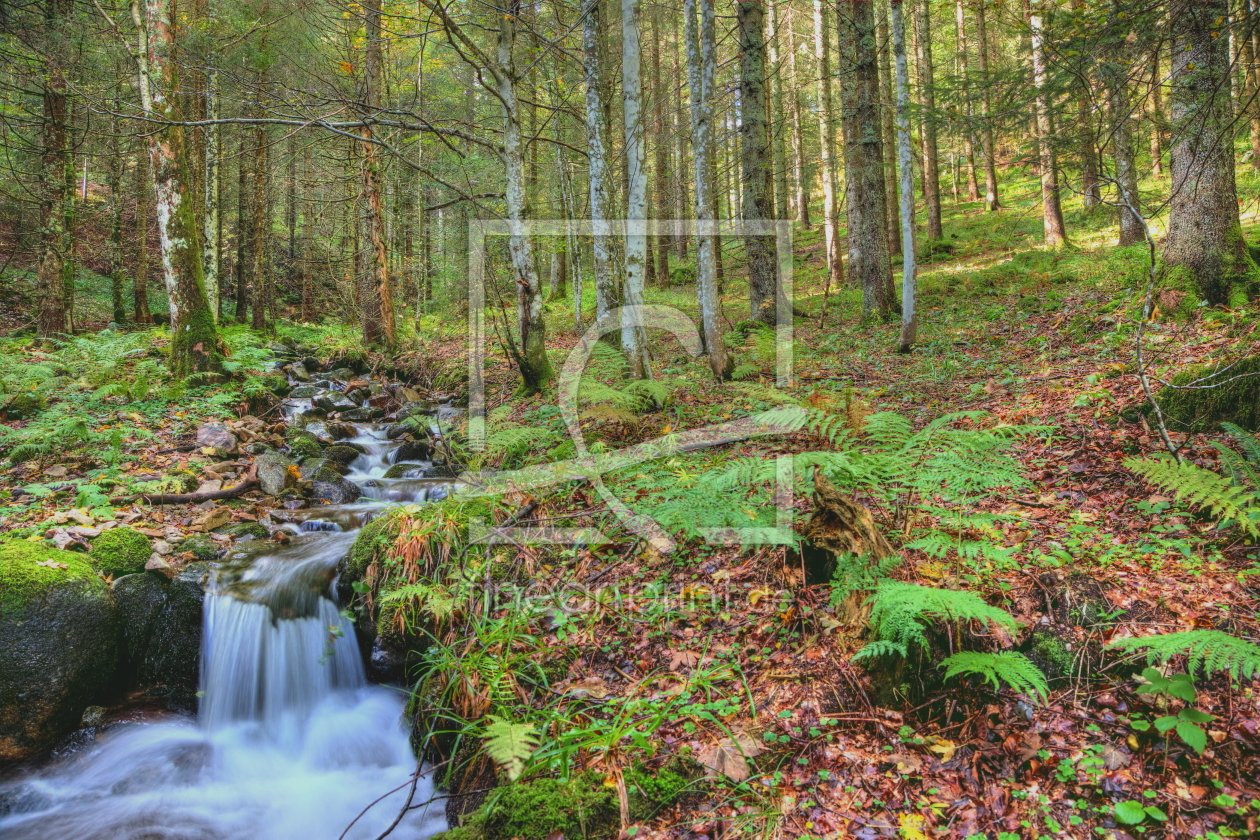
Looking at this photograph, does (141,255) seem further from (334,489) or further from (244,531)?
(244,531)

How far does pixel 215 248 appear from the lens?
48.0ft

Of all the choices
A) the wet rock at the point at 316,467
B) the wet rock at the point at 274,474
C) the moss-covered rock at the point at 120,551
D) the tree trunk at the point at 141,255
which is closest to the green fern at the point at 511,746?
the moss-covered rock at the point at 120,551

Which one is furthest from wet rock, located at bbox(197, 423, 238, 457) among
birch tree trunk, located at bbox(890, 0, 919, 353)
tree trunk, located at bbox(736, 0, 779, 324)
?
birch tree trunk, located at bbox(890, 0, 919, 353)

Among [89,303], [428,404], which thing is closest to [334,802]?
[428,404]

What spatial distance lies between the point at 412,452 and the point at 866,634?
7.59 m

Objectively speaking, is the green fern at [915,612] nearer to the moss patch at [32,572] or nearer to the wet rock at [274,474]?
the moss patch at [32,572]

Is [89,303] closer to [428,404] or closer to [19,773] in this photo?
[428,404]

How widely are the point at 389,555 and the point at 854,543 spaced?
3.60 meters

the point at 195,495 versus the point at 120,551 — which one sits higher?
the point at 195,495

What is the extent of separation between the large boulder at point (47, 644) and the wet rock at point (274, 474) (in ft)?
8.53

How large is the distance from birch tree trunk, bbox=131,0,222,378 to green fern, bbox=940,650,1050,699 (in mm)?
10906

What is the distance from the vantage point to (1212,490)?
11.7 ft

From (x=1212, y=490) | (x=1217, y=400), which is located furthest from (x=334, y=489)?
(x=1217, y=400)

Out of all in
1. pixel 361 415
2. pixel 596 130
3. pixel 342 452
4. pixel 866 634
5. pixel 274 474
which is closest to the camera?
pixel 866 634
